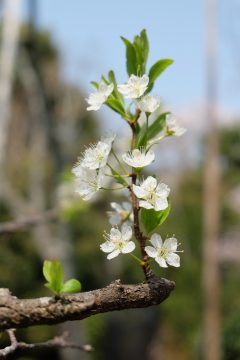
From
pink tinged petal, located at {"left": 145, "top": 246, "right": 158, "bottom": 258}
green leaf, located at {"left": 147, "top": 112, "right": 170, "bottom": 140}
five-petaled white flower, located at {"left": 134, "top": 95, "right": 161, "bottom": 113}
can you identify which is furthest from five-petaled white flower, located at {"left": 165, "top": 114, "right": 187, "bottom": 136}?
pink tinged petal, located at {"left": 145, "top": 246, "right": 158, "bottom": 258}

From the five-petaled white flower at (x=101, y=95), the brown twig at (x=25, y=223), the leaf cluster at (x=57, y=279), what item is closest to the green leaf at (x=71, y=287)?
the leaf cluster at (x=57, y=279)

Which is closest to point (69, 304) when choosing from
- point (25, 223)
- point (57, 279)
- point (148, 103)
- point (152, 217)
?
point (57, 279)

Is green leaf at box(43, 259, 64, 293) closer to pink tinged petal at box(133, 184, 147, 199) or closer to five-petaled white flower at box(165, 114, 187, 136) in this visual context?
pink tinged petal at box(133, 184, 147, 199)

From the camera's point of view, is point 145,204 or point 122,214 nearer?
point 145,204

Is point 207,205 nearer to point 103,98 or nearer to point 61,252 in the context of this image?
point 61,252

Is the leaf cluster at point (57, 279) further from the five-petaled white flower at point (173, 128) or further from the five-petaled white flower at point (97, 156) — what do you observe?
the five-petaled white flower at point (173, 128)

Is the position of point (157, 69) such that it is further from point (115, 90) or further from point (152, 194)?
point (152, 194)
